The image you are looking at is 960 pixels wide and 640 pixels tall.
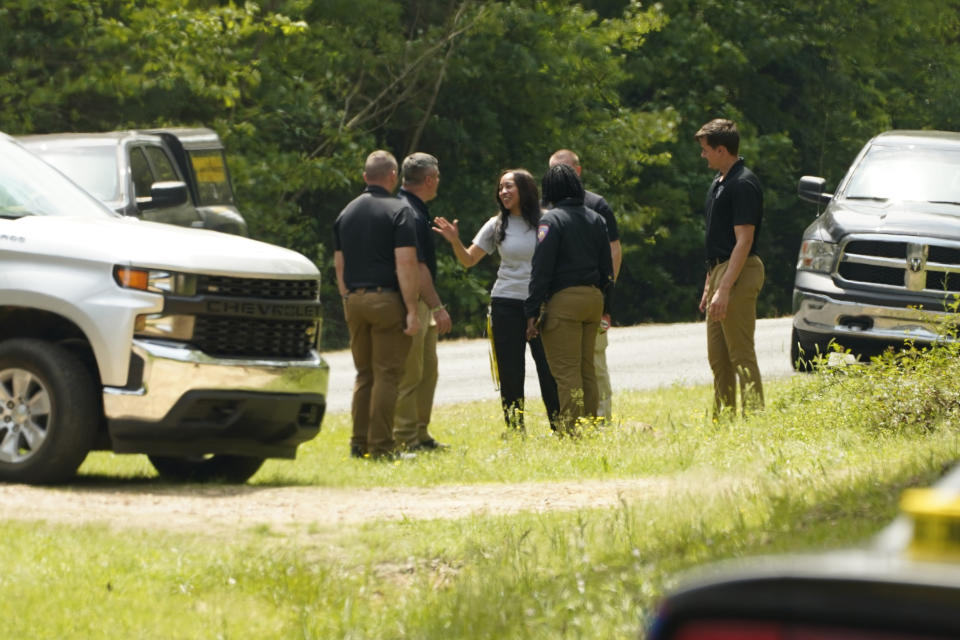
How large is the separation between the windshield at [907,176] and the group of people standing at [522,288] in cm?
Answer: 311

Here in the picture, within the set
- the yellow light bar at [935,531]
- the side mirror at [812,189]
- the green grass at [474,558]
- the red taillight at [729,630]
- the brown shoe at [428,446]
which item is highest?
the yellow light bar at [935,531]

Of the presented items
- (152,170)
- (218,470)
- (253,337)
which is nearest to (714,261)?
(253,337)

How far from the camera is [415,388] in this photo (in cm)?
1097

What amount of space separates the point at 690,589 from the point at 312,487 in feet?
24.5

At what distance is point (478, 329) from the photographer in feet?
95.8

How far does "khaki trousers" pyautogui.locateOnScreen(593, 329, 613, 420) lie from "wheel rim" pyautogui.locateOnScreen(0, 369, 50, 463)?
4.09m

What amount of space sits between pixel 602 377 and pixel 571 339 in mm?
1115

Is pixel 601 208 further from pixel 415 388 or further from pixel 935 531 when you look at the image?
pixel 935 531

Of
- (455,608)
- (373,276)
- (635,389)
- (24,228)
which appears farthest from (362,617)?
(635,389)

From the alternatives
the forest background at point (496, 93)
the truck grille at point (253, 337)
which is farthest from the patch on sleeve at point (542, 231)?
A: the forest background at point (496, 93)

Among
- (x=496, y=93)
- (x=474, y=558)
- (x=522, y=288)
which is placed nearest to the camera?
(x=474, y=558)

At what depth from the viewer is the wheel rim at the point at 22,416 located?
8.15m

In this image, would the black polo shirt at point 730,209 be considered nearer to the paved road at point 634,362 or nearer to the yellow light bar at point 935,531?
the paved road at point 634,362

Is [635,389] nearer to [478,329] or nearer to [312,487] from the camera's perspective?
[312,487]
